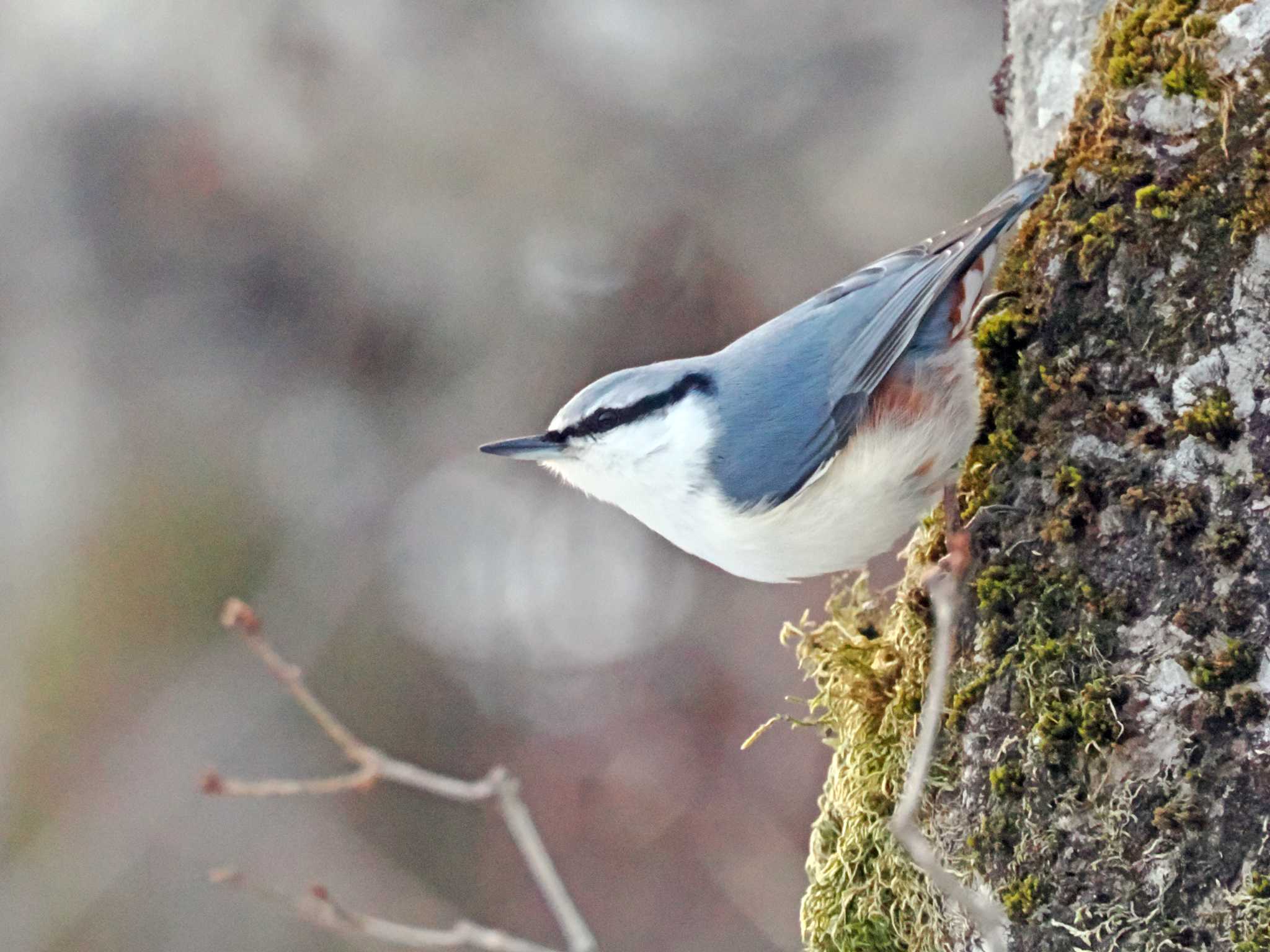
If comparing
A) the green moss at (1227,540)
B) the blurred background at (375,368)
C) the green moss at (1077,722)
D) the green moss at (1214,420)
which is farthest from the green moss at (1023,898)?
the blurred background at (375,368)

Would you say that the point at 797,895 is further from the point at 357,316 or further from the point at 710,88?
the point at 710,88

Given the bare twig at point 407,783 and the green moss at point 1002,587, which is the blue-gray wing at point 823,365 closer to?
the green moss at point 1002,587

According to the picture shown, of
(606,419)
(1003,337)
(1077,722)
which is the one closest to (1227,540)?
(1077,722)

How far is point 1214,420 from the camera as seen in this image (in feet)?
4.39

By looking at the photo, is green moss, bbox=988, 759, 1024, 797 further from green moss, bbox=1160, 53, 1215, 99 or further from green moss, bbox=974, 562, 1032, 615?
green moss, bbox=1160, 53, 1215, 99

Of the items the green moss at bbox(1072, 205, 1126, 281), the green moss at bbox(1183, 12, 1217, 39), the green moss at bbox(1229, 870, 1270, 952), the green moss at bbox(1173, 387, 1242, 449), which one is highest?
the green moss at bbox(1183, 12, 1217, 39)

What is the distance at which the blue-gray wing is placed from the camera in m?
1.78

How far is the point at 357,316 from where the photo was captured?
4383mm

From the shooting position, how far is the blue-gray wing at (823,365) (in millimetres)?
1780

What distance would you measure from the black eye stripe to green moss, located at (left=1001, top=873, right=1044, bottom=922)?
920 millimetres

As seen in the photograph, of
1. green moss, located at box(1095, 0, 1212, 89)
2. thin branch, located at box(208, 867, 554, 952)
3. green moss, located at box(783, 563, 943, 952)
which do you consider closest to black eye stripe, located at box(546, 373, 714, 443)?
green moss, located at box(783, 563, 943, 952)

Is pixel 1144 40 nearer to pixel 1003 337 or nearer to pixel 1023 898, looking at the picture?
pixel 1003 337

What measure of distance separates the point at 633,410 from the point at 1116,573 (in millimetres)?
838

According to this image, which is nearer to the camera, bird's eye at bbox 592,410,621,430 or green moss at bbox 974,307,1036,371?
green moss at bbox 974,307,1036,371
